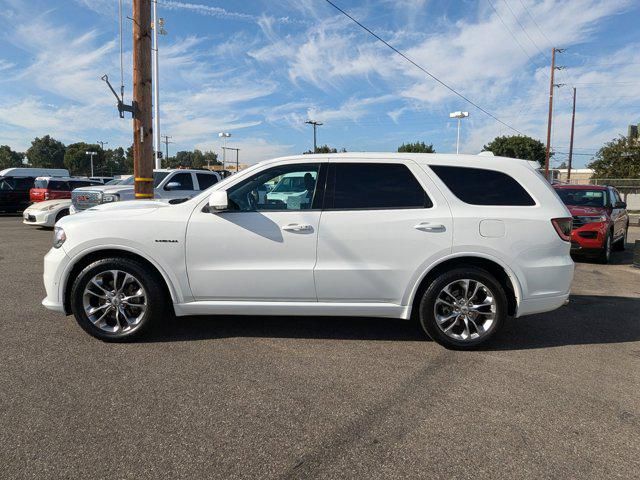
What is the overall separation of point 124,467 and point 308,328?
2.57 m

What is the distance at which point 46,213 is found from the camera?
1382 cm

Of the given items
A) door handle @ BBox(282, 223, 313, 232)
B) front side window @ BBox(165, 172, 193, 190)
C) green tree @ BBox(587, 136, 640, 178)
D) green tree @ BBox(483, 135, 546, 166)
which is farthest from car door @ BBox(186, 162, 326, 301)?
green tree @ BBox(483, 135, 546, 166)

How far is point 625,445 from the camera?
2826 mm

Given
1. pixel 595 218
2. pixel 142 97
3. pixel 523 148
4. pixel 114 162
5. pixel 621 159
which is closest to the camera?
pixel 142 97

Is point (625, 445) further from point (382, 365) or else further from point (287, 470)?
point (287, 470)

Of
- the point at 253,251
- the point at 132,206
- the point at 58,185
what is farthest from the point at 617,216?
the point at 58,185

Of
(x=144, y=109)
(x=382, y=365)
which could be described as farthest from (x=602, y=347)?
(x=144, y=109)

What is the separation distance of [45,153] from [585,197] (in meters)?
127

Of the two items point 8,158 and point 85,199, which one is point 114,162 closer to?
point 8,158

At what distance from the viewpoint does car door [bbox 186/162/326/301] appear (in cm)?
422

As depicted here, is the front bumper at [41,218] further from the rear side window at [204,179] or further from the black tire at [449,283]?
the black tire at [449,283]

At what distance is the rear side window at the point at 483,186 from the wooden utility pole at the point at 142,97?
495cm

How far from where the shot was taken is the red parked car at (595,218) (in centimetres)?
937

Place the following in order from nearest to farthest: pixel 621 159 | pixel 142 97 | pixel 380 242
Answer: pixel 380 242 → pixel 142 97 → pixel 621 159
